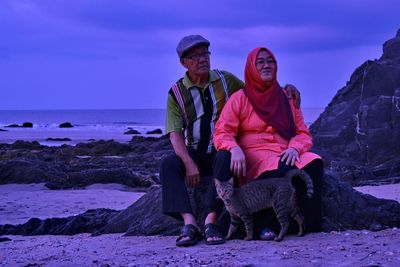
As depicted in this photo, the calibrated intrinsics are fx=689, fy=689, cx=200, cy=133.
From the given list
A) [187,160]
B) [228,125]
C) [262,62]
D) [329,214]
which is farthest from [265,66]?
[329,214]

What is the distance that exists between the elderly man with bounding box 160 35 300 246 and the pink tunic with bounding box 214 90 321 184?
1.11 feet

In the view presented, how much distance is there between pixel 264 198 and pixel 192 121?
3.94ft

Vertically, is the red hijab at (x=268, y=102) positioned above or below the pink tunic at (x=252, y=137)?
above

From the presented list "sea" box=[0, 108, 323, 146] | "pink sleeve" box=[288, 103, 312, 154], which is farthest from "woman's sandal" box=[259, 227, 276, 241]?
Result: "sea" box=[0, 108, 323, 146]

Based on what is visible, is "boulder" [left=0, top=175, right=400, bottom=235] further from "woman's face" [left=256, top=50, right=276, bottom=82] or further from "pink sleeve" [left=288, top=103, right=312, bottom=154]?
"woman's face" [left=256, top=50, right=276, bottom=82]

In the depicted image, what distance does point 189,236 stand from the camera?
590 centimetres

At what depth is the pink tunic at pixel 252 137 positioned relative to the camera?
6.18 meters

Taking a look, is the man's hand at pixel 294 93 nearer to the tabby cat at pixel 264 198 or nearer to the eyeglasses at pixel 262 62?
the eyeglasses at pixel 262 62

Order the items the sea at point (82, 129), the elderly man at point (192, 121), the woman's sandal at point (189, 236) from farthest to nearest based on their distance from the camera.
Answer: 1. the sea at point (82, 129)
2. the elderly man at point (192, 121)
3. the woman's sandal at point (189, 236)

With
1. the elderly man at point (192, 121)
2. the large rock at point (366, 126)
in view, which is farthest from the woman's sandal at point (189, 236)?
the large rock at point (366, 126)

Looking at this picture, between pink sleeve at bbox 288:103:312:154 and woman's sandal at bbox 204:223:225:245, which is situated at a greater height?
pink sleeve at bbox 288:103:312:154

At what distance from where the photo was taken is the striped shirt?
6.65 meters

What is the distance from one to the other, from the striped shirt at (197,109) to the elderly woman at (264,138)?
34 cm

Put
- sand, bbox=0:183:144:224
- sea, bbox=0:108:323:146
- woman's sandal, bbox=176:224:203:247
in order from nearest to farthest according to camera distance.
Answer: woman's sandal, bbox=176:224:203:247 → sand, bbox=0:183:144:224 → sea, bbox=0:108:323:146
